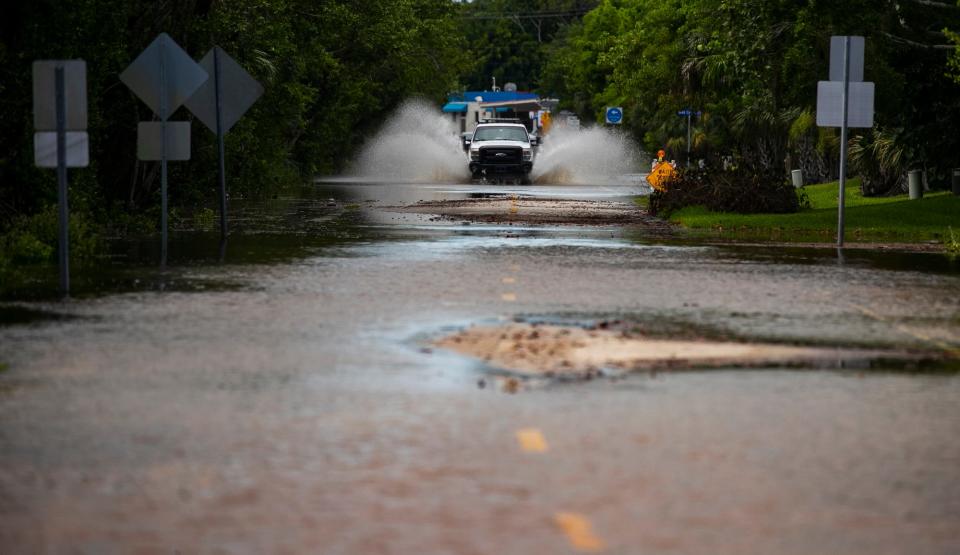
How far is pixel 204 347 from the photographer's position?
13117 mm

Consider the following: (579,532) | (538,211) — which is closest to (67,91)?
(579,532)

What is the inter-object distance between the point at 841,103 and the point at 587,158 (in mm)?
52035

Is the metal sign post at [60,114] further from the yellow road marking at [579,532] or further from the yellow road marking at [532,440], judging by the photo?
the yellow road marking at [579,532]

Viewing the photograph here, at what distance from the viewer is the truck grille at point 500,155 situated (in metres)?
63.8

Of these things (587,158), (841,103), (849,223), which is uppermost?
(841,103)

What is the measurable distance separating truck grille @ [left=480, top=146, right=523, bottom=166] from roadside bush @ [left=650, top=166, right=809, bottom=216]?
1065 inches

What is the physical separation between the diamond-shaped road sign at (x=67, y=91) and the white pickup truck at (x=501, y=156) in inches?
1798

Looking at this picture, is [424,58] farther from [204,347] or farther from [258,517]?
[258,517]

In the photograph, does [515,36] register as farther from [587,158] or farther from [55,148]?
[55,148]

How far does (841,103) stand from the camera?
25781 mm

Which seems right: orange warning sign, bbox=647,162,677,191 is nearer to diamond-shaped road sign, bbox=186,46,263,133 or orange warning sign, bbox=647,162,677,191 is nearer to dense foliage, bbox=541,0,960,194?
dense foliage, bbox=541,0,960,194

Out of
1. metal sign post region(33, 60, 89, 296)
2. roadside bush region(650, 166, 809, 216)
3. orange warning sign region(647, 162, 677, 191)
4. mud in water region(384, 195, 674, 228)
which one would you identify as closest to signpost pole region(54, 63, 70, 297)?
metal sign post region(33, 60, 89, 296)

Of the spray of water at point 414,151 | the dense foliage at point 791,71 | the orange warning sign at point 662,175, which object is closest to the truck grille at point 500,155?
the spray of water at point 414,151

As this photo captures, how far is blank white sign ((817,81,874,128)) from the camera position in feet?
84.3
